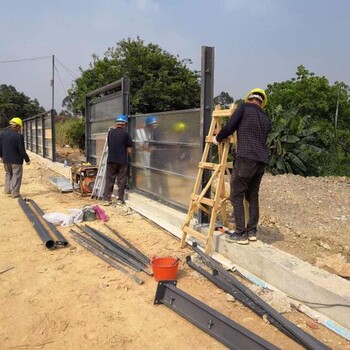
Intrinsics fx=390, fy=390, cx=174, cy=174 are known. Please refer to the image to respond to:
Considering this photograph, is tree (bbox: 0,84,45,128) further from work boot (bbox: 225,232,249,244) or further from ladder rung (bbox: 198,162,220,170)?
work boot (bbox: 225,232,249,244)

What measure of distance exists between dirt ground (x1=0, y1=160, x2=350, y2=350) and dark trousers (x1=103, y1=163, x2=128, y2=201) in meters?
0.96

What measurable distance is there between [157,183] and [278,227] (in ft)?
8.18

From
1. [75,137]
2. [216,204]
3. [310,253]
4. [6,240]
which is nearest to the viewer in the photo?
[216,204]

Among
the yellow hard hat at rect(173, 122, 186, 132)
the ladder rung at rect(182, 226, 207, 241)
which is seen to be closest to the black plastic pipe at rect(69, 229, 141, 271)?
the ladder rung at rect(182, 226, 207, 241)

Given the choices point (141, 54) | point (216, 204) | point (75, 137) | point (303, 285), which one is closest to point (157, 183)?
point (216, 204)

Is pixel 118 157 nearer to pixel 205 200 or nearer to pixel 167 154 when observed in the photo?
pixel 167 154

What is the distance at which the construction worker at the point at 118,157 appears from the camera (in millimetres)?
8562

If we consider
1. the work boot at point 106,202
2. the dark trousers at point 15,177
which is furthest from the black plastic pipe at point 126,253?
the dark trousers at point 15,177

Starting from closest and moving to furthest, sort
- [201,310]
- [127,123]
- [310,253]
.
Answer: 1. [201,310]
2. [310,253]
3. [127,123]

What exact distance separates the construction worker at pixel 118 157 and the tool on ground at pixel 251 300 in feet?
12.8

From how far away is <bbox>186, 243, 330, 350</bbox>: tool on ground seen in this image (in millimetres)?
3178

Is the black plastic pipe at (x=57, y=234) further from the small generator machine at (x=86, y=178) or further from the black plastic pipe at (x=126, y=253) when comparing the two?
the small generator machine at (x=86, y=178)

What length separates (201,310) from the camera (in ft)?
11.6

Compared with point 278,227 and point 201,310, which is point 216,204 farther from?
point 278,227
